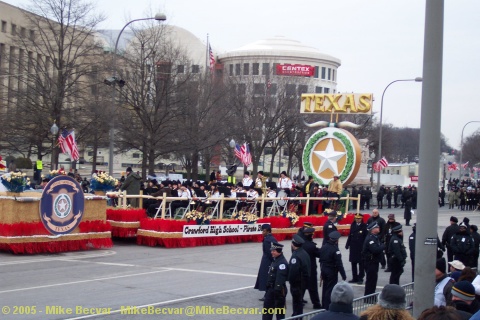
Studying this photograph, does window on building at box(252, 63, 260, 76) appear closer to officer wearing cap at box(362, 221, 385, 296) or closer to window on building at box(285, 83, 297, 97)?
window on building at box(285, 83, 297, 97)

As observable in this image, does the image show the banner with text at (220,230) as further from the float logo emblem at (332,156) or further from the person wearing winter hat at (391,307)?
the person wearing winter hat at (391,307)

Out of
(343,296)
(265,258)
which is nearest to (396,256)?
(265,258)

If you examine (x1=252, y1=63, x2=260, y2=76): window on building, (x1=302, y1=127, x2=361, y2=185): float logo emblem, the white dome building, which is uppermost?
the white dome building

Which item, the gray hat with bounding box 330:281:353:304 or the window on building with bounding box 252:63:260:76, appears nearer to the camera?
the gray hat with bounding box 330:281:353:304

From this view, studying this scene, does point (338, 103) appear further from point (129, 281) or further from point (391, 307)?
point (391, 307)

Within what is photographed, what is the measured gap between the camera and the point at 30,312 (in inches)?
470

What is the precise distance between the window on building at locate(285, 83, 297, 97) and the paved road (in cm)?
3396

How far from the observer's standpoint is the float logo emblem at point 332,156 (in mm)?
27641

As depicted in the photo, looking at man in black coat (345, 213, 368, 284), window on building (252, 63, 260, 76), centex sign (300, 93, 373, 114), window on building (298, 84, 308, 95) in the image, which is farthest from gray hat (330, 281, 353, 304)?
window on building (252, 63, 260, 76)

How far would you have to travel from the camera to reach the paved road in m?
12.6

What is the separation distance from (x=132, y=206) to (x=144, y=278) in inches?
294

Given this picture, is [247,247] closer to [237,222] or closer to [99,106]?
[237,222]

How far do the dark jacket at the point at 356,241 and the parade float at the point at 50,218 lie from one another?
7689 millimetres

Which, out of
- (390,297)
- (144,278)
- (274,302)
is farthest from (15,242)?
(390,297)
